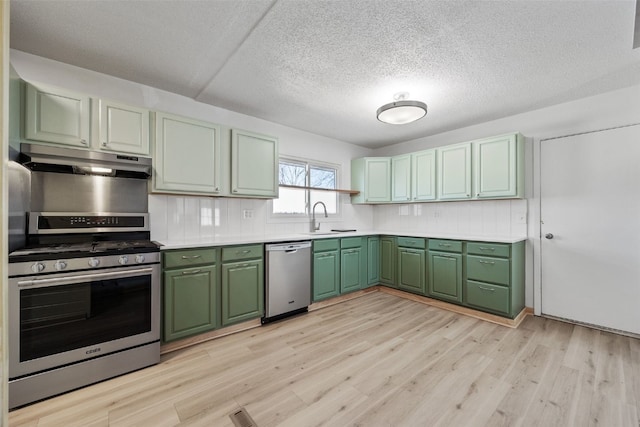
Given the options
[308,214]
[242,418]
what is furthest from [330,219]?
[242,418]

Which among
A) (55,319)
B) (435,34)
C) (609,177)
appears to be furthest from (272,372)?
(609,177)

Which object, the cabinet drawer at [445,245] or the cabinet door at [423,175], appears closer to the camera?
the cabinet drawer at [445,245]

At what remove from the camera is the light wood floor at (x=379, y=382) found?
62.9 inches

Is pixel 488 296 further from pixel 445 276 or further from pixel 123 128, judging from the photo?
pixel 123 128

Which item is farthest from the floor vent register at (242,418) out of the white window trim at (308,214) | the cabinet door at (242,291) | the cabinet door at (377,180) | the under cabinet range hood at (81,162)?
the cabinet door at (377,180)

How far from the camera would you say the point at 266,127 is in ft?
11.9

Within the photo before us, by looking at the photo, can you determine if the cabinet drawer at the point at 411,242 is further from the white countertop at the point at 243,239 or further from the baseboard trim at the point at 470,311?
the baseboard trim at the point at 470,311

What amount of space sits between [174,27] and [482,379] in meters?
3.28

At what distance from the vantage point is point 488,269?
3.09 m

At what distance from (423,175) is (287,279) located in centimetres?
247

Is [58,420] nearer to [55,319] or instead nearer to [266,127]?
[55,319]

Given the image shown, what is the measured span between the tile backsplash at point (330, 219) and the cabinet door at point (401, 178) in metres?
0.34

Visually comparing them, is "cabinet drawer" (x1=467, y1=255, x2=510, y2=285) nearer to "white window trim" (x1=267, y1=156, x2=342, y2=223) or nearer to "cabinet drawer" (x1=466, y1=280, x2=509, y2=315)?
"cabinet drawer" (x1=466, y1=280, x2=509, y2=315)

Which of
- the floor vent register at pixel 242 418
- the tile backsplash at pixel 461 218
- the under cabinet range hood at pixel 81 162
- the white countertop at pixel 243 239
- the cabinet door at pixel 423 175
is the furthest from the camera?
the cabinet door at pixel 423 175
